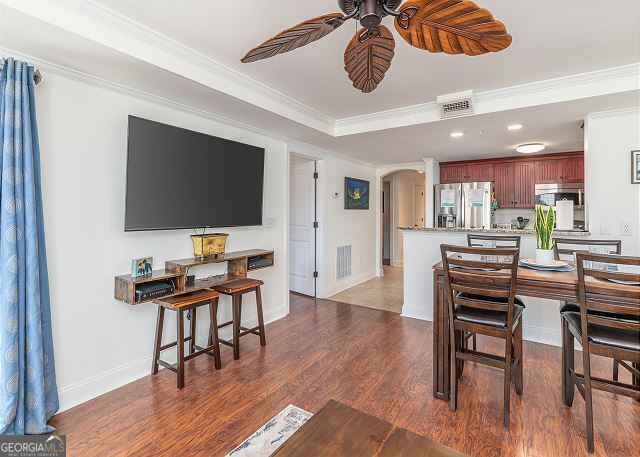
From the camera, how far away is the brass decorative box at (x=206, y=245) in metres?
2.87

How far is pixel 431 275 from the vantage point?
3.98 meters

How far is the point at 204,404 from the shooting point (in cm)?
225

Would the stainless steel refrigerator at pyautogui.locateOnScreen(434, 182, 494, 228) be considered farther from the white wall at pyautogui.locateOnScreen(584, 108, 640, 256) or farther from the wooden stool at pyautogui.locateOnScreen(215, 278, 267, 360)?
the wooden stool at pyautogui.locateOnScreen(215, 278, 267, 360)

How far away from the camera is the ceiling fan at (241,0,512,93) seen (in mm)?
1206

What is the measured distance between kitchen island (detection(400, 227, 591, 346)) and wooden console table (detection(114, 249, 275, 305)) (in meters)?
1.84

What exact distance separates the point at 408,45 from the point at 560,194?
14.2 feet

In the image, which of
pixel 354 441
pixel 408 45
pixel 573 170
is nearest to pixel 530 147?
pixel 573 170

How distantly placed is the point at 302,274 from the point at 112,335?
302 cm

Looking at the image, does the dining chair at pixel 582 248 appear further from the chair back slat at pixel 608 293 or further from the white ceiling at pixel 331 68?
the white ceiling at pixel 331 68

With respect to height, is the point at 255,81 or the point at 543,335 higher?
the point at 255,81

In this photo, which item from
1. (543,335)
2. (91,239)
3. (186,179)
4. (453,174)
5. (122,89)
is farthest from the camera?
(453,174)

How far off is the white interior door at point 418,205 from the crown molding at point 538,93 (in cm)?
539

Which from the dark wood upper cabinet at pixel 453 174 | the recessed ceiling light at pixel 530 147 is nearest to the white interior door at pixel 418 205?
the dark wood upper cabinet at pixel 453 174

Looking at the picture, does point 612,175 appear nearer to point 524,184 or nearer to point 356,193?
point 524,184
